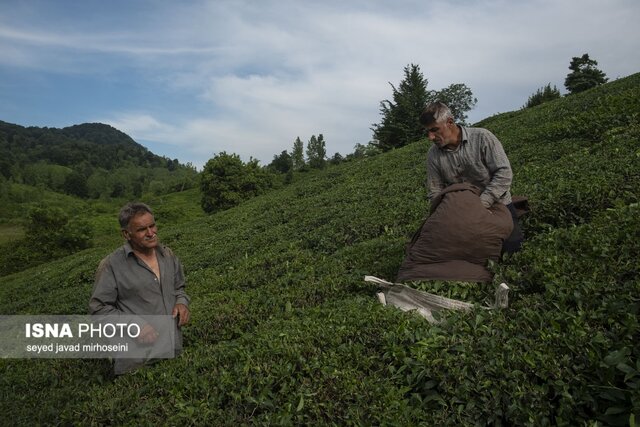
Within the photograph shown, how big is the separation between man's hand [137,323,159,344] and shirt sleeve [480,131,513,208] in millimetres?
3817

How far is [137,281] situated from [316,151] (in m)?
93.8

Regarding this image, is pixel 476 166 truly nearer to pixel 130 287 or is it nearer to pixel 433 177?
pixel 433 177

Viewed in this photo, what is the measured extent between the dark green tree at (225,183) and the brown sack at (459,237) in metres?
44.3

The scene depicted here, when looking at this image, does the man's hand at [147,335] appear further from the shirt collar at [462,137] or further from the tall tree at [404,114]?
the tall tree at [404,114]

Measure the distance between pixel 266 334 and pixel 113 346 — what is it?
5.37 ft

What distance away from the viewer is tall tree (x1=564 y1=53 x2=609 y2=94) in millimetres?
40250

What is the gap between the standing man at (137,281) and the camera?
14.2 ft

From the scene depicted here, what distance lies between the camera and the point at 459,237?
185 inches

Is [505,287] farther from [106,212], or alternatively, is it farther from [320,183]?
[106,212]

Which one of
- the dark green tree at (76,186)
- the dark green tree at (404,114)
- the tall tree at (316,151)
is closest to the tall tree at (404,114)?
the dark green tree at (404,114)

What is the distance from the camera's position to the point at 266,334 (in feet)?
15.8

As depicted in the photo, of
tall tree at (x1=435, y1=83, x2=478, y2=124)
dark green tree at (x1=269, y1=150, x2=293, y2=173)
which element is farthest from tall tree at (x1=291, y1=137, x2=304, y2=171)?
tall tree at (x1=435, y1=83, x2=478, y2=124)

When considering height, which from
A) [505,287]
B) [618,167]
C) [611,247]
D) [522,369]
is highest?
[618,167]

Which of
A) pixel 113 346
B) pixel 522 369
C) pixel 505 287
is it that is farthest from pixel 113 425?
pixel 505 287
